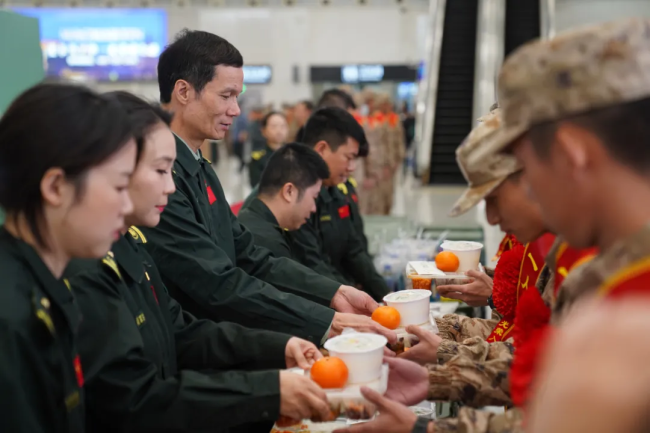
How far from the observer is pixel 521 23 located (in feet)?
57.2

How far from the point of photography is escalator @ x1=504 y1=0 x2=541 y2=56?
16734 millimetres

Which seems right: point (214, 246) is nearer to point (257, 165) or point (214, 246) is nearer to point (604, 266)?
point (604, 266)

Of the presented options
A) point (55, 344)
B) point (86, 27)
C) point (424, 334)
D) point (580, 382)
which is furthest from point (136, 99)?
point (86, 27)

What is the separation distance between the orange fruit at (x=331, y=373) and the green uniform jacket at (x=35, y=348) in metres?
0.63

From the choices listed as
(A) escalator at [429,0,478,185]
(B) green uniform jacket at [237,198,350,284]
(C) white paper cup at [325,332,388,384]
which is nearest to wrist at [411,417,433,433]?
(C) white paper cup at [325,332,388,384]

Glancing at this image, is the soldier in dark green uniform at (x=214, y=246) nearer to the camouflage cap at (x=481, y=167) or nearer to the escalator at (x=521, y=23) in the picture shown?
the camouflage cap at (x=481, y=167)

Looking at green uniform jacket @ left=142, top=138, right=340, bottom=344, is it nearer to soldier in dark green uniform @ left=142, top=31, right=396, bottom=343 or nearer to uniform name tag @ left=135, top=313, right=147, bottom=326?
soldier in dark green uniform @ left=142, top=31, right=396, bottom=343

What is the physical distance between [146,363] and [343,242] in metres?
3.09

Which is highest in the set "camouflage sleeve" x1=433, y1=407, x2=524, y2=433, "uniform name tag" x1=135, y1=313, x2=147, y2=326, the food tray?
"uniform name tag" x1=135, y1=313, x2=147, y2=326

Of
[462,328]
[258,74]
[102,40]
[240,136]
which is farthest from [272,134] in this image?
[102,40]

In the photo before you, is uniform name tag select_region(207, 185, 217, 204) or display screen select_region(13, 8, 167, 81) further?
display screen select_region(13, 8, 167, 81)

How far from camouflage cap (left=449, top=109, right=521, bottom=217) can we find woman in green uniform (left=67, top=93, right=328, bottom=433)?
0.69 meters

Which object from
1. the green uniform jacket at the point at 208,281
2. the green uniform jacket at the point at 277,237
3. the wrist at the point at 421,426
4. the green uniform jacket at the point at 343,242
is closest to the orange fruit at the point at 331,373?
the wrist at the point at 421,426

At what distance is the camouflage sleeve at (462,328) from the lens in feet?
9.89
